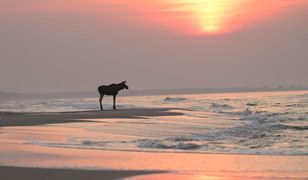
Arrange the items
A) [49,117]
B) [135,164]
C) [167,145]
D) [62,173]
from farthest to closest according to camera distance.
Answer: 1. [49,117]
2. [167,145]
3. [135,164]
4. [62,173]

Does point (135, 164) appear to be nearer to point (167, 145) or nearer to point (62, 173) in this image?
point (62, 173)

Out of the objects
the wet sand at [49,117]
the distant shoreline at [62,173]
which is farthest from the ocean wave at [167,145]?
the wet sand at [49,117]

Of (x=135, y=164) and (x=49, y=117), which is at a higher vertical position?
(x=49, y=117)

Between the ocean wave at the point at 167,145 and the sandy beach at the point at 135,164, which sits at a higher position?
the ocean wave at the point at 167,145

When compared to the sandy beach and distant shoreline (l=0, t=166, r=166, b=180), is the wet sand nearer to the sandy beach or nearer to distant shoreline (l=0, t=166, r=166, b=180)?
the sandy beach

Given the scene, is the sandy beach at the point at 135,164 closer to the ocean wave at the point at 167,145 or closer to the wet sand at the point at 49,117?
the ocean wave at the point at 167,145

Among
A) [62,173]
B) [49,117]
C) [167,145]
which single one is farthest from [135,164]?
[49,117]

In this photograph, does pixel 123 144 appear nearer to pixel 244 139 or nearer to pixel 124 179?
pixel 244 139

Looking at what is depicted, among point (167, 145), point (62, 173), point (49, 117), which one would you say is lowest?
point (62, 173)

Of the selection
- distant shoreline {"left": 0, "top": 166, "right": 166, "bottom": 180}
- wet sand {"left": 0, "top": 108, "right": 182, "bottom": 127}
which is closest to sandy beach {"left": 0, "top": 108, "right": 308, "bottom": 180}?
distant shoreline {"left": 0, "top": 166, "right": 166, "bottom": 180}

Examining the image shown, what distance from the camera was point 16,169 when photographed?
9820 mm

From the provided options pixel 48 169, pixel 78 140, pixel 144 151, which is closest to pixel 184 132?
Result: pixel 78 140

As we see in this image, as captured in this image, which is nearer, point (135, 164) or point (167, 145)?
point (135, 164)

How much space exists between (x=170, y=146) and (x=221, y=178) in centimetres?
472
